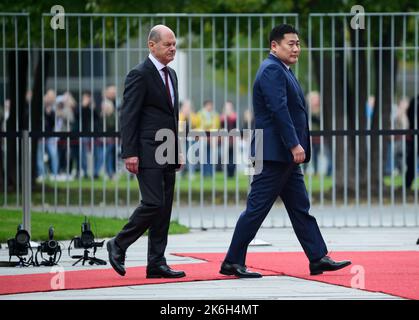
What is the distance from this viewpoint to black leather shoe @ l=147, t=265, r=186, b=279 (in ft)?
35.8

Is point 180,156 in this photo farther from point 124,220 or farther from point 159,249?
point 124,220

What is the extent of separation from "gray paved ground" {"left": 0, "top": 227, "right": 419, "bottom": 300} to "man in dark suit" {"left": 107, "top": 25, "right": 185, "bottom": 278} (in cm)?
60

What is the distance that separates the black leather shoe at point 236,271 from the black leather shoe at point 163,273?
0.35m

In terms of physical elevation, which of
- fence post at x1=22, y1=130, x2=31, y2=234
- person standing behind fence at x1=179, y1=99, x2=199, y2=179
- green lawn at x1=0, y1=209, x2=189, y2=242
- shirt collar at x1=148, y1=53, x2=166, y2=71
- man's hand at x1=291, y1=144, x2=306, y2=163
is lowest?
green lawn at x1=0, y1=209, x2=189, y2=242

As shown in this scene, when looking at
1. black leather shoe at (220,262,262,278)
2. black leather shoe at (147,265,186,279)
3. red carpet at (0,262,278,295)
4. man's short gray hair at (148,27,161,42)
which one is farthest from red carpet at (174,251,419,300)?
man's short gray hair at (148,27,161,42)

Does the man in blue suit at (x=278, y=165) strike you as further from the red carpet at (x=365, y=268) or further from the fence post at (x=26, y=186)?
the fence post at (x=26, y=186)

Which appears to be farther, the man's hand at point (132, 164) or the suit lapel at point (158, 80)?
the suit lapel at point (158, 80)

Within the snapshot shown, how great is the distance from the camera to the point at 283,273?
11273 mm

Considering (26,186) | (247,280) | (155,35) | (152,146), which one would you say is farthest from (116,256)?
(26,186)

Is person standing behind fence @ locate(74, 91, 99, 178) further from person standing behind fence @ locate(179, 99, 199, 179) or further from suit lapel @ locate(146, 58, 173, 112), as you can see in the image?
suit lapel @ locate(146, 58, 173, 112)

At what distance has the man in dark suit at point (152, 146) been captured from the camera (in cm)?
1079

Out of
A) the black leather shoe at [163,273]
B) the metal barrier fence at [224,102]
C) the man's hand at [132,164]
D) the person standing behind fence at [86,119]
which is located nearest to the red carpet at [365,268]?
the black leather shoe at [163,273]

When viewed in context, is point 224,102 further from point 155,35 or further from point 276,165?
point 155,35

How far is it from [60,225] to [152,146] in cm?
567
